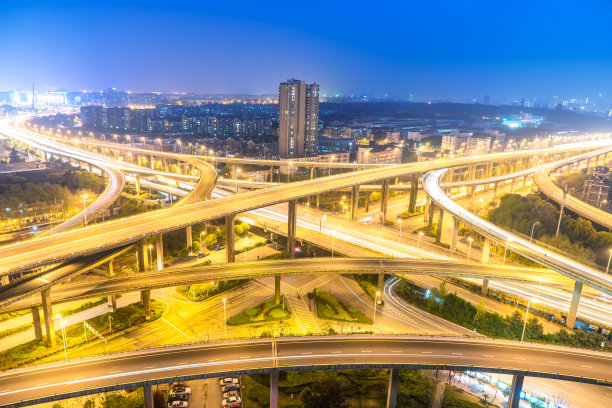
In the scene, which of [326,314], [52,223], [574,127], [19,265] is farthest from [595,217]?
[574,127]

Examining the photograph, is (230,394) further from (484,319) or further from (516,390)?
(484,319)

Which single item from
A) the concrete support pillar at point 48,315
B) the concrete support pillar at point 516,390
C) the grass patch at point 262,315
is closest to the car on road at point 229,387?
the grass patch at point 262,315

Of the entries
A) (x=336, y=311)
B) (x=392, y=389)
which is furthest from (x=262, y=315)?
(x=392, y=389)

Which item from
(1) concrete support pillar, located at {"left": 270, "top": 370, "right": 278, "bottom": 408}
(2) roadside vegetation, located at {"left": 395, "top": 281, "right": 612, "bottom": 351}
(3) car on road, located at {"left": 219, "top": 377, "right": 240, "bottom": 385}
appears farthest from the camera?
(2) roadside vegetation, located at {"left": 395, "top": 281, "right": 612, "bottom": 351}

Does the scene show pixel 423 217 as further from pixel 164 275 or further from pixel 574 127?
pixel 574 127

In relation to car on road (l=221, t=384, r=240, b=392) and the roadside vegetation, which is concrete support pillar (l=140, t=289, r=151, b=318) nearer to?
car on road (l=221, t=384, r=240, b=392)

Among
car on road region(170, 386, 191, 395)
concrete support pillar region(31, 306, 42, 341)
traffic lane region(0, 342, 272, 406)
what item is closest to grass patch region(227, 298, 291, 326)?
car on road region(170, 386, 191, 395)
